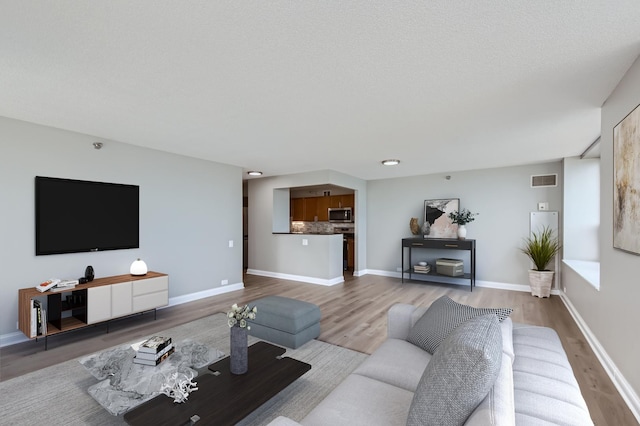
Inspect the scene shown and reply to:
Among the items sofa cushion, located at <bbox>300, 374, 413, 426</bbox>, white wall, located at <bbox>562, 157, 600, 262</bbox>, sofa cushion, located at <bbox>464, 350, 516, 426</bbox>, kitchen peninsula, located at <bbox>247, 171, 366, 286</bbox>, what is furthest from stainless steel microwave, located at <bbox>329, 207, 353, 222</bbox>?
sofa cushion, located at <bbox>464, 350, 516, 426</bbox>

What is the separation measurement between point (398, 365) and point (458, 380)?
0.78 metres

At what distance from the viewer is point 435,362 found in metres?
1.28

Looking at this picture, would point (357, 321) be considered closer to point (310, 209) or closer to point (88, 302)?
point (88, 302)

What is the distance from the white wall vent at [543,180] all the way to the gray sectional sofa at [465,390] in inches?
173

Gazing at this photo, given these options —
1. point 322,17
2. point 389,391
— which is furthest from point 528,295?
point 322,17

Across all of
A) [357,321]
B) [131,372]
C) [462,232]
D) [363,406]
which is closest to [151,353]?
[131,372]

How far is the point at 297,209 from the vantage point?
9.45 m

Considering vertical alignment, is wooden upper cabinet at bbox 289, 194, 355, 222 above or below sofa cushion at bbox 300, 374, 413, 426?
above

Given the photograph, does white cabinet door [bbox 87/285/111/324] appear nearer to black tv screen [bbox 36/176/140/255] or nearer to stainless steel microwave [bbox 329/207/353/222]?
black tv screen [bbox 36/176/140/255]

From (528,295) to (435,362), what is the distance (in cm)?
524

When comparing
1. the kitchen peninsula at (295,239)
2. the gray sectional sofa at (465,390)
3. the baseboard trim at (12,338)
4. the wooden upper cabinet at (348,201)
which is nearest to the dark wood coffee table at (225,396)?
the gray sectional sofa at (465,390)

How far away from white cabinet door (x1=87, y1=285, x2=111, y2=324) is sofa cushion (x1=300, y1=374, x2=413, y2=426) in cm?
314

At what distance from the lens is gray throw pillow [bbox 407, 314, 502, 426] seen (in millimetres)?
1076

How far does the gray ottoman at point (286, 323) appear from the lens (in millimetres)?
3084
